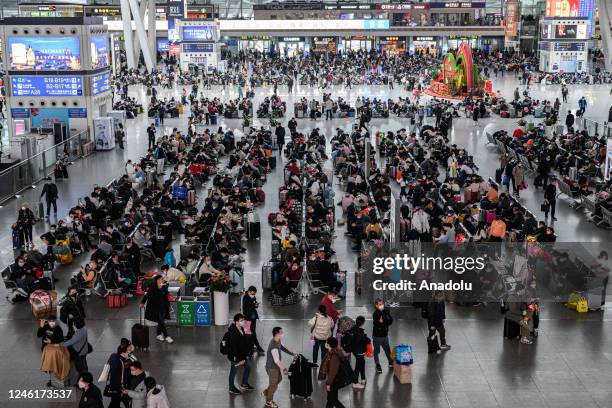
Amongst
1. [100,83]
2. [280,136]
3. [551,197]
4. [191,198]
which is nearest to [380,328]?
[551,197]

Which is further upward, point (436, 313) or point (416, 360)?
point (436, 313)

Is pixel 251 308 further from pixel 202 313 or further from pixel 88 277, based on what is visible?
pixel 88 277

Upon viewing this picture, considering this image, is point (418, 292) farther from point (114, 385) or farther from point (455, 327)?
point (114, 385)

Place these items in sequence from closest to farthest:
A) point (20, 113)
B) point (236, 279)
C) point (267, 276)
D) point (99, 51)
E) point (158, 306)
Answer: point (158, 306), point (236, 279), point (267, 276), point (20, 113), point (99, 51)

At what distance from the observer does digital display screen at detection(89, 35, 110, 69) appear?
1401 inches

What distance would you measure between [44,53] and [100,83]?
9.98 feet

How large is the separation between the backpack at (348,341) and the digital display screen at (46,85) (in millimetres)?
25681

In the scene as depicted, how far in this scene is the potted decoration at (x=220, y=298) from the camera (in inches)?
585

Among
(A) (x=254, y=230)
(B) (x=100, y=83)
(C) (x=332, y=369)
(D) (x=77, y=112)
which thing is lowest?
(A) (x=254, y=230)

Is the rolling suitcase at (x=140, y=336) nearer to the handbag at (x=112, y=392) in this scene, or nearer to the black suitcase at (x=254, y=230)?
the handbag at (x=112, y=392)

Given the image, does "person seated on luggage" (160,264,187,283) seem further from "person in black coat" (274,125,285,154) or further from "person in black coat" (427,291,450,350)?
"person in black coat" (274,125,285,154)

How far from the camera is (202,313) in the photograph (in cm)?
1492

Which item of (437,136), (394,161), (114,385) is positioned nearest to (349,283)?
(114,385)

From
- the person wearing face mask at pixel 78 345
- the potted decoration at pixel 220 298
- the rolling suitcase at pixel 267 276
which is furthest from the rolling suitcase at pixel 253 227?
the person wearing face mask at pixel 78 345
